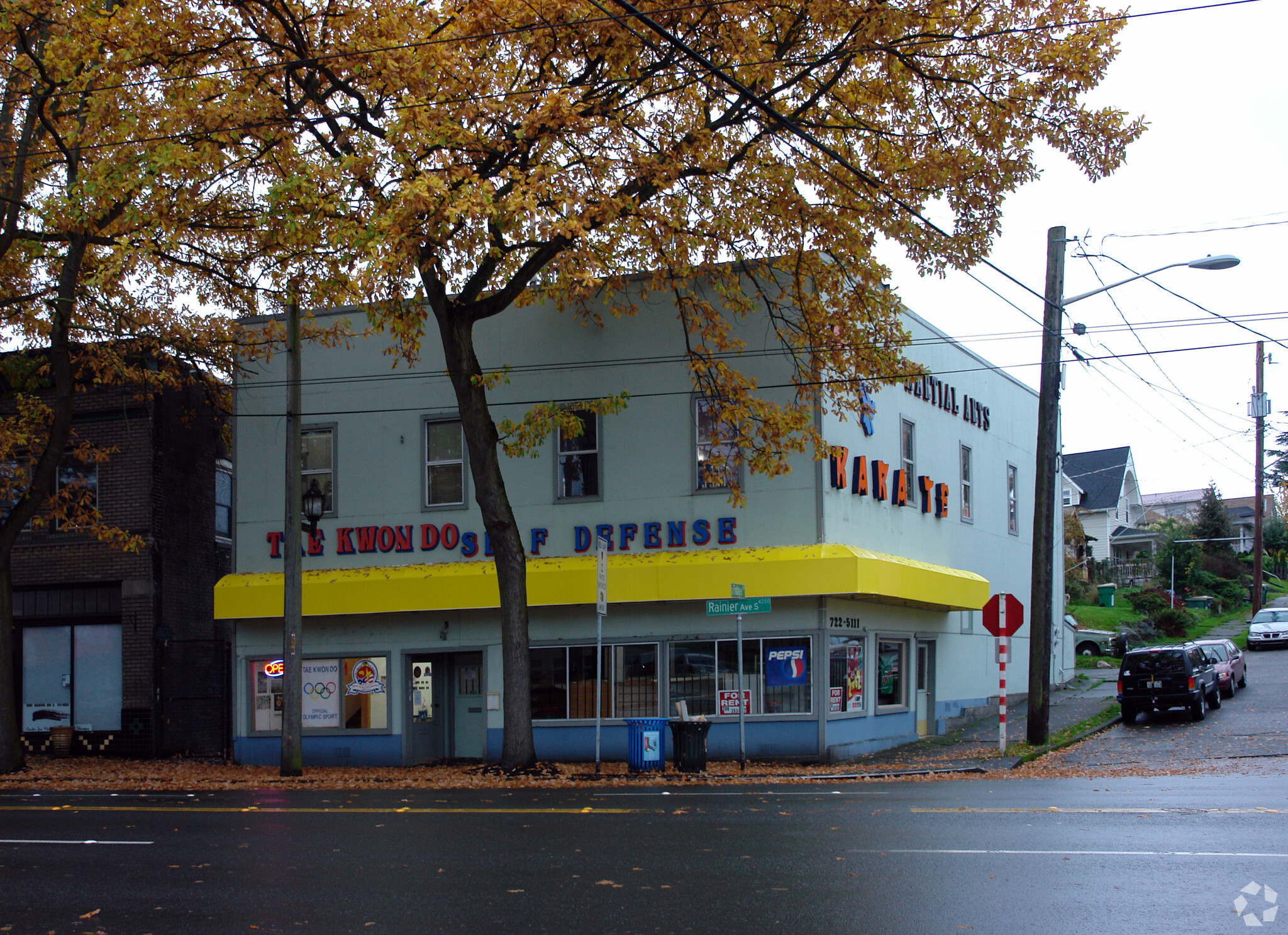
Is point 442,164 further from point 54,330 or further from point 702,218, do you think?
point 54,330

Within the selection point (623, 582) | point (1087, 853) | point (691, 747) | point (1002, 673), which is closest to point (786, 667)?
point (691, 747)

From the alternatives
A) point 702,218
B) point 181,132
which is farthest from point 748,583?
point 181,132

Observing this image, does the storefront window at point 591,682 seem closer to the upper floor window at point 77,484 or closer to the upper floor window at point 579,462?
the upper floor window at point 579,462

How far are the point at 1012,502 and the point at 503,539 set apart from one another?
53.5 ft

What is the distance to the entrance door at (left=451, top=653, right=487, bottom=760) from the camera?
2303 cm

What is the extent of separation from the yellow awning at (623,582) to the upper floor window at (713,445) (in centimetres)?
123

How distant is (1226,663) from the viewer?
29031mm

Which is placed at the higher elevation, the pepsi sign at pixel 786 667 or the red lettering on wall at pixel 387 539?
the red lettering on wall at pixel 387 539

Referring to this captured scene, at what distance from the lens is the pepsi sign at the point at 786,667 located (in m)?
20.5

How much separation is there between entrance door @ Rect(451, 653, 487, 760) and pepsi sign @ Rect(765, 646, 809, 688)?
560cm

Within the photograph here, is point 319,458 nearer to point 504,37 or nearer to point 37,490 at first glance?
point 37,490

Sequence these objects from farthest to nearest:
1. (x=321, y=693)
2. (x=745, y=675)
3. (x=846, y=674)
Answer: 1. (x=321, y=693)
2. (x=846, y=674)
3. (x=745, y=675)

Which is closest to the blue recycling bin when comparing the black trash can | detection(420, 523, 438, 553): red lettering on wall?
the black trash can

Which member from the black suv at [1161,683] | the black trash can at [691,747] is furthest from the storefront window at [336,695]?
the black suv at [1161,683]
